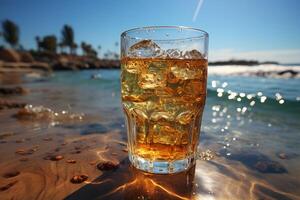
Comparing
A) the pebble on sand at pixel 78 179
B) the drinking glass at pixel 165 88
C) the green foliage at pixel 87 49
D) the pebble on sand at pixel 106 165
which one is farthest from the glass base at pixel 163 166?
the green foliage at pixel 87 49

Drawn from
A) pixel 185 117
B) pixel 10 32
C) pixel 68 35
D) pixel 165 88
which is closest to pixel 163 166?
pixel 185 117

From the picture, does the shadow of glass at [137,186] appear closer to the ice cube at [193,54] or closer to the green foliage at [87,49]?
the ice cube at [193,54]

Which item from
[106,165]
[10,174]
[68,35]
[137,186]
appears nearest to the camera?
[137,186]

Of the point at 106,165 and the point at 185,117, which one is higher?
the point at 185,117

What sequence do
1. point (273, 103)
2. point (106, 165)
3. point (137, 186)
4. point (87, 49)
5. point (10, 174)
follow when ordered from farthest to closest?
point (87, 49) < point (273, 103) < point (106, 165) < point (10, 174) < point (137, 186)

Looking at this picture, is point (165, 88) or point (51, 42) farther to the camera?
point (51, 42)

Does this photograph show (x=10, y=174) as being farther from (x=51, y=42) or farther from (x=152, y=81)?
(x=51, y=42)

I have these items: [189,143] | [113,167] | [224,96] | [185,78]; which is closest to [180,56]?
[185,78]

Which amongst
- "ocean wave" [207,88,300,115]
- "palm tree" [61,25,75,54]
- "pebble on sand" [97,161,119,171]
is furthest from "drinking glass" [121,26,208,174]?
"palm tree" [61,25,75,54]
